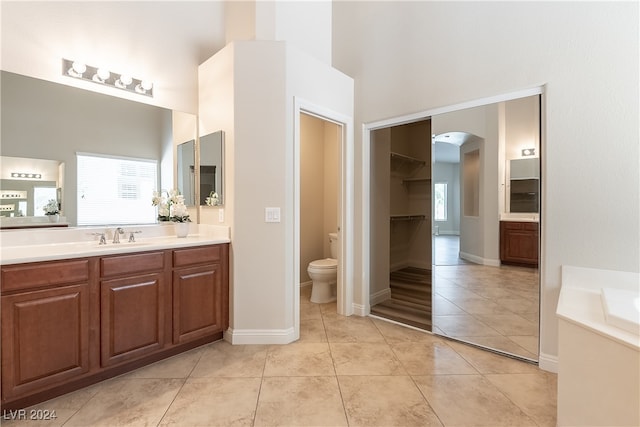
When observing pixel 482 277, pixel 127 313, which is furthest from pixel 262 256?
pixel 482 277

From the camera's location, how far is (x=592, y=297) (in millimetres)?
1627

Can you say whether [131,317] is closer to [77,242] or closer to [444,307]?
[77,242]

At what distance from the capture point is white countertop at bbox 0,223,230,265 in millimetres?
1670

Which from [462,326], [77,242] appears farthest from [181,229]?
[462,326]

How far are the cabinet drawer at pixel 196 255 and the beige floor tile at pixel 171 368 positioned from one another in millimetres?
707

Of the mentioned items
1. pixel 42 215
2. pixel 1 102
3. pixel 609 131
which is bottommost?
pixel 42 215

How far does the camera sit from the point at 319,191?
4.29 m

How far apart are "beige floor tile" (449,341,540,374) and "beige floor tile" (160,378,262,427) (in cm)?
156

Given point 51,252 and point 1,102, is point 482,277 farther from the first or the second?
point 1,102

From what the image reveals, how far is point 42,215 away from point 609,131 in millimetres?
3845

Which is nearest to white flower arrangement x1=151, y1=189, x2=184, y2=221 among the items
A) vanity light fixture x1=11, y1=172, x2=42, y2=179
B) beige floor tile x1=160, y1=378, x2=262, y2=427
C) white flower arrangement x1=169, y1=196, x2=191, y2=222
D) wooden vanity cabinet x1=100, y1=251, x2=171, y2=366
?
white flower arrangement x1=169, y1=196, x2=191, y2=222

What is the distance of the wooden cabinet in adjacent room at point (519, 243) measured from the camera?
2137mm

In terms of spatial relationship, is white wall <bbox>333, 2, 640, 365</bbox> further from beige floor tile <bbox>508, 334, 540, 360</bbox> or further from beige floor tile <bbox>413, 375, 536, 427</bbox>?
beige floor tile <bbox>413, 375, 536, 427</bbox>

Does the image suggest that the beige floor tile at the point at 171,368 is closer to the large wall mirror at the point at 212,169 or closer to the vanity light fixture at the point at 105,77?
the large wall mirror at the point at 212,169
